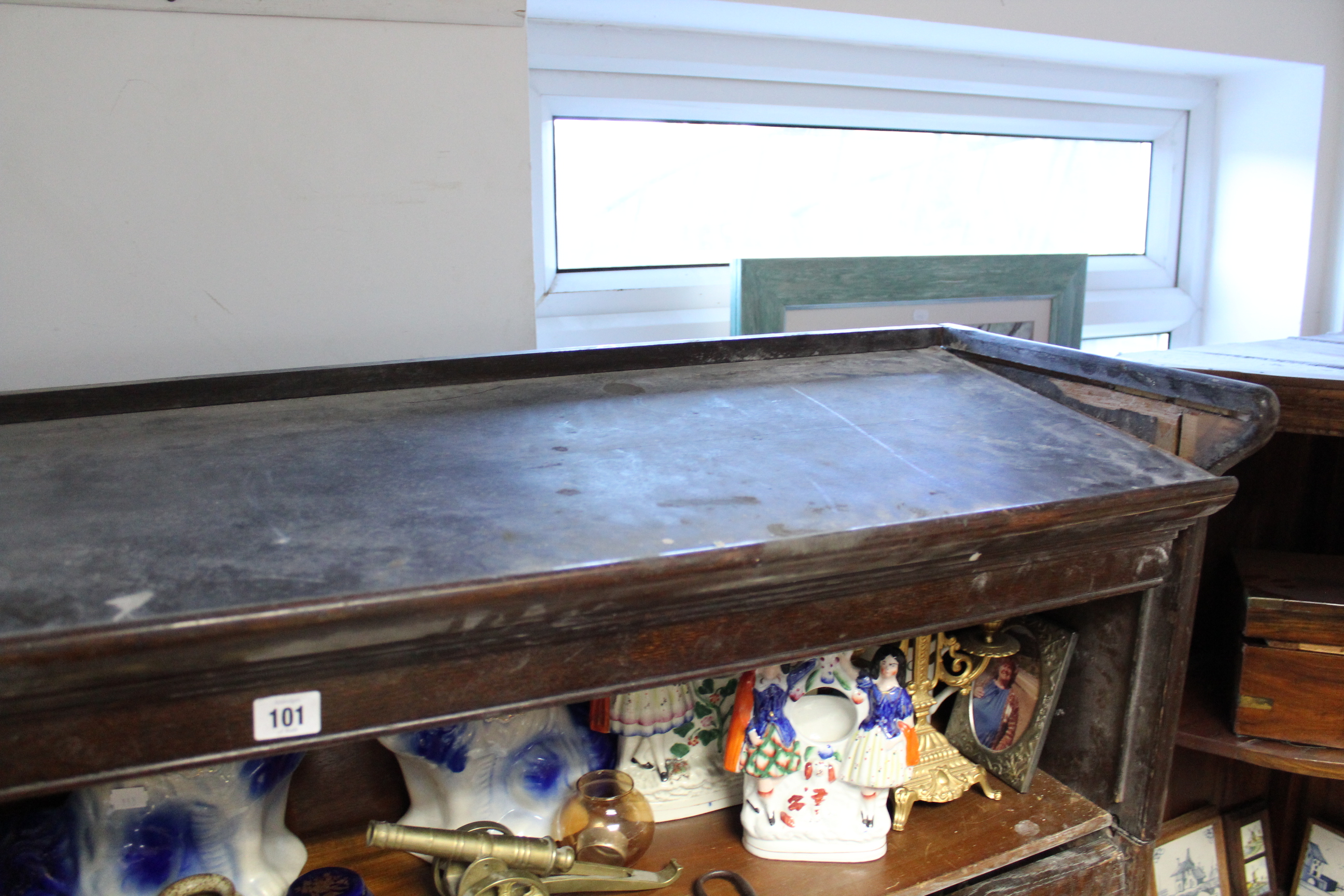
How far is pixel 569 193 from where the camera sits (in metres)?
1.65

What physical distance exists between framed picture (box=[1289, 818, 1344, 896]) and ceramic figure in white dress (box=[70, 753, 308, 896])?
1.78m

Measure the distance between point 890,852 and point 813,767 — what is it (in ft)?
0.45

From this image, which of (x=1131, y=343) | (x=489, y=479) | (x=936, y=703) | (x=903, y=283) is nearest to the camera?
(x=489, y=479)

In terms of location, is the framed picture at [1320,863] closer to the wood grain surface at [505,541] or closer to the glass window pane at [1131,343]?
the glass window pane at [1131,343]

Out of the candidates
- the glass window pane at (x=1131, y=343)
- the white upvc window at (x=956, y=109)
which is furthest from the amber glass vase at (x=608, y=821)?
the glass window pane at (x=1131, y=343)

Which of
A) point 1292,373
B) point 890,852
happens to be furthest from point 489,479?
point 1292,373

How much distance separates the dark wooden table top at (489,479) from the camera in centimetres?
64

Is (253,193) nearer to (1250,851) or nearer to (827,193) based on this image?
(827,193)

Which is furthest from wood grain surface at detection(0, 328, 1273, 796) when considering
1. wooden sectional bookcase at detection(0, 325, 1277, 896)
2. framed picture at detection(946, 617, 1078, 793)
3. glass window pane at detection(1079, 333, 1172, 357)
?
glass window pane at detection(1079, 333, 1172, 357)

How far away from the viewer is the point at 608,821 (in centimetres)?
95

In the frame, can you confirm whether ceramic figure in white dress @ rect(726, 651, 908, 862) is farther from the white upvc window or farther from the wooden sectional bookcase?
the white upvc window

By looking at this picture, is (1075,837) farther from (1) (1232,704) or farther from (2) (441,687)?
(2) (441,687)

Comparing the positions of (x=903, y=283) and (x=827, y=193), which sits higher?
(x=827, y=193)

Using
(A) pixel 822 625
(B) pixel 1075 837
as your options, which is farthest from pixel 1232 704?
(A) pixel 822 625
